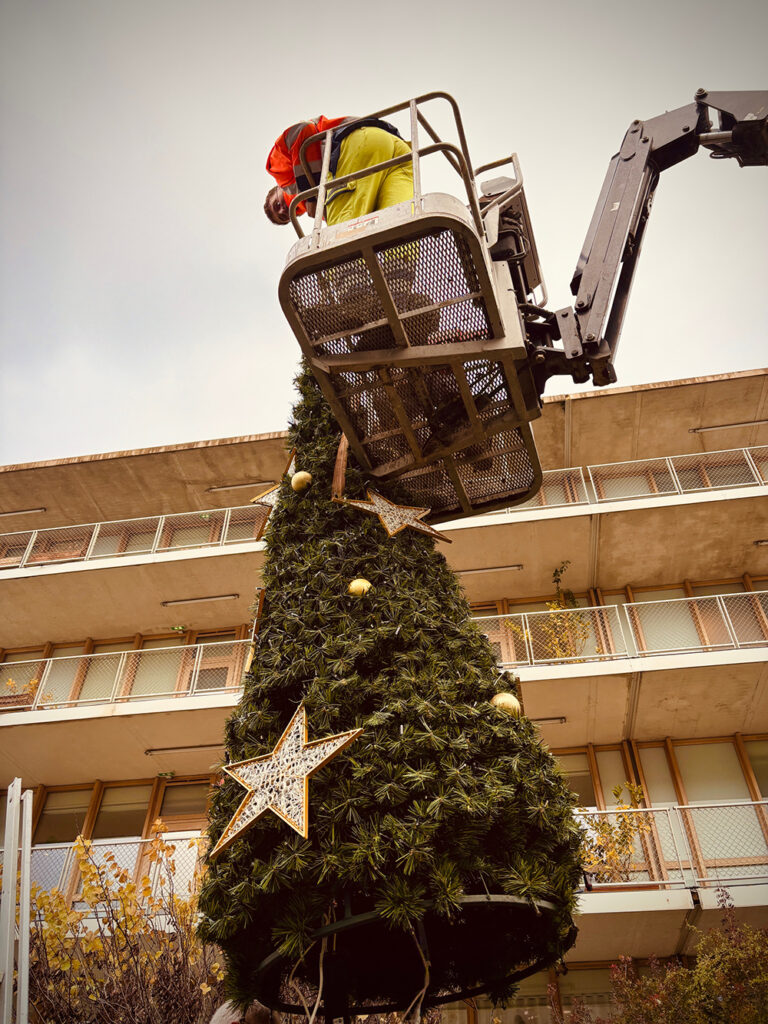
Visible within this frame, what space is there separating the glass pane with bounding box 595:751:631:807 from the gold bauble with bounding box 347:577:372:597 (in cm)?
965

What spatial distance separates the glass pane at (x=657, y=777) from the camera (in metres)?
11.9

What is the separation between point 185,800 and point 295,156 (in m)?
11.2

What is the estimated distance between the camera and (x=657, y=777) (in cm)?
1223

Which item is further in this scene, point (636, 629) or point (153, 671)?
point (153, 671)

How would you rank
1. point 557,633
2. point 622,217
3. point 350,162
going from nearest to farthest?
1. point 350,162
2. point 622,217
3. point 557,633

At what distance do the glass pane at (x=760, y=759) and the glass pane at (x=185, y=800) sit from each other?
29.1 ft

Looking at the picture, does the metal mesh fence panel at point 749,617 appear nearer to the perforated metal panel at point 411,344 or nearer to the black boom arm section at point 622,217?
the black boom arm section at point 622,217

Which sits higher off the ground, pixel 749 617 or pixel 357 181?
pixel 749 617

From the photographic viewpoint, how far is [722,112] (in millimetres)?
6344

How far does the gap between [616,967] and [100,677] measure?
1044cm

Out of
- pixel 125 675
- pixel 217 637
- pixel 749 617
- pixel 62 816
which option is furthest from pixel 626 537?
pixel 62 816

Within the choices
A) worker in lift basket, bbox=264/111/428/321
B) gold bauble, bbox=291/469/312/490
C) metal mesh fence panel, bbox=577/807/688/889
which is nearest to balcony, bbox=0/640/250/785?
metal mesh fence panel, bbox=577/807/688/889

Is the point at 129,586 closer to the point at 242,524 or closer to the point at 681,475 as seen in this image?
the point at 242,524

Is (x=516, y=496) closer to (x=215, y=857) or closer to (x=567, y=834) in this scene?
(x=567, y=834)
